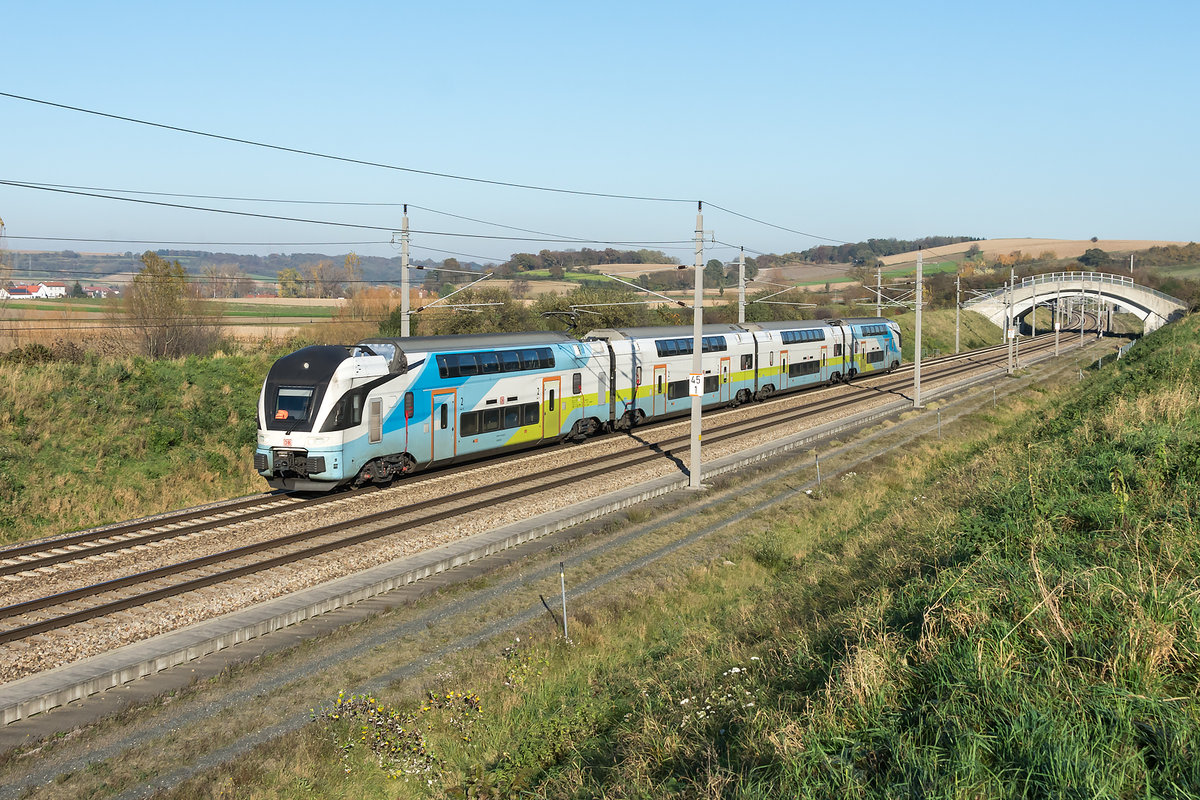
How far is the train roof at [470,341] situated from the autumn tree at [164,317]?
21.2 metres

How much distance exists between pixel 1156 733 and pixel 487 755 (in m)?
7.06

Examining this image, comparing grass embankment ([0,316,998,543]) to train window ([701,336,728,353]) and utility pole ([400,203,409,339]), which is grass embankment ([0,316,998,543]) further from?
train window ([701,336,728,353])

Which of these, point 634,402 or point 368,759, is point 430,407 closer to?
point 634,402

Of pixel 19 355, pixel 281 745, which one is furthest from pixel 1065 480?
pixel 19 355

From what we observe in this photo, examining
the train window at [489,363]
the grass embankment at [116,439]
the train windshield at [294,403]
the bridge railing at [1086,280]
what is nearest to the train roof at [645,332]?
the train window at [489,363]

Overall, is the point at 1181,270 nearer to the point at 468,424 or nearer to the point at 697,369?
the point at 697,369

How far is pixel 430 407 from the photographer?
24719 millimetres

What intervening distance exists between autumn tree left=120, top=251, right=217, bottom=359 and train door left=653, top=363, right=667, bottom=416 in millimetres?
23150

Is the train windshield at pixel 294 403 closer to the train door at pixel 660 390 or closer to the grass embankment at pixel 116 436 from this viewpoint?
the grass embankment at pixel 116 436

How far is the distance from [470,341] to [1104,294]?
94.7 m

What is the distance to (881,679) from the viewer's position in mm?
8156

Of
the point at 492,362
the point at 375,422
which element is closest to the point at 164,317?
the point at 492,362

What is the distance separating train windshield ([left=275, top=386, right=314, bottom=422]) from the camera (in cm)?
2194

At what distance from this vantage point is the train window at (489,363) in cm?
2638
